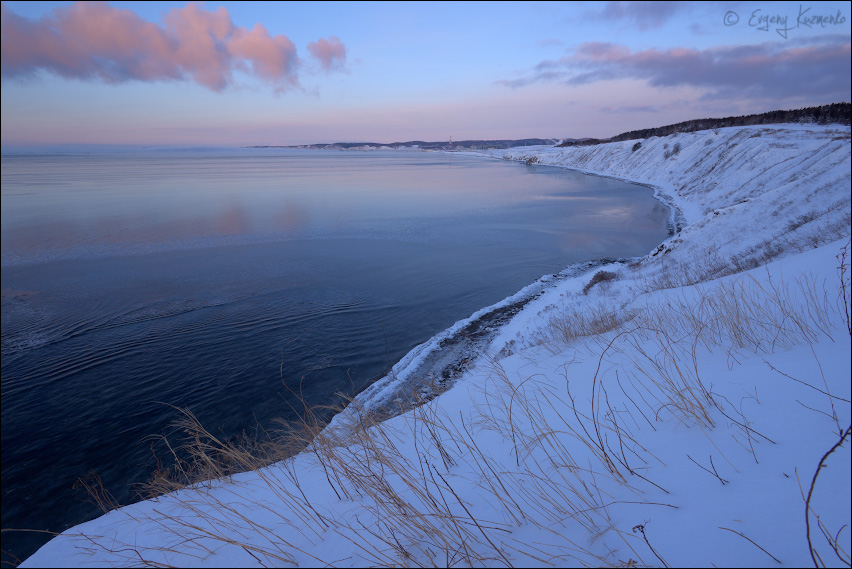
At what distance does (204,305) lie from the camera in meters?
11.7

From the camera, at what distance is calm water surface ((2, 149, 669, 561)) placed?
6777 millimetres

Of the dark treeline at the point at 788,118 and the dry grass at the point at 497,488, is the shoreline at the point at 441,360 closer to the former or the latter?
the dry grass at the point at 497,488

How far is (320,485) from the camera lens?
3.71 metres

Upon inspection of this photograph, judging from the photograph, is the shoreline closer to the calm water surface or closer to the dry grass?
the calm water surface

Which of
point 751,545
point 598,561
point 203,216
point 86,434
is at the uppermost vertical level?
point 203,216

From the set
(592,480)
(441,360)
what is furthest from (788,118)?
(592,480)

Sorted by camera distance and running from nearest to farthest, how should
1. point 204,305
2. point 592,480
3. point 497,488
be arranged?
point 592,480 → point 497,488 → point 204,305

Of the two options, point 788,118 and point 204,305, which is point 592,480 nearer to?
point 204,305

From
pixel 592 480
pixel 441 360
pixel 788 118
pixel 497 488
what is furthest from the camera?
pixel 788 118

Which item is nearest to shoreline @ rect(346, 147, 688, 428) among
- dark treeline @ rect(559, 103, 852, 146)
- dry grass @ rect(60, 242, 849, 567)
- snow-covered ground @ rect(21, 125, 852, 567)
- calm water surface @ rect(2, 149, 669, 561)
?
calm water surface @ rect(2, 149, 669, 561)

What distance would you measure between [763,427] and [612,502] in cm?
115

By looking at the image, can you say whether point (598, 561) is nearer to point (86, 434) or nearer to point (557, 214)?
point (86, 434)

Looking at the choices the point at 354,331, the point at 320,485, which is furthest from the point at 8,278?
the point at 320,485

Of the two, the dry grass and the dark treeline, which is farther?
the dark treeline
